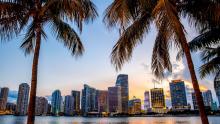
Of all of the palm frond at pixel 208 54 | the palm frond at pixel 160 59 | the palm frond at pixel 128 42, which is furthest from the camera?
the palm frond at pixel 208 54

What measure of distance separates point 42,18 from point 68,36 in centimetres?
98

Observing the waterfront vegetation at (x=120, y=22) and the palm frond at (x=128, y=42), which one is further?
the palm frond at (x=128, y=42)

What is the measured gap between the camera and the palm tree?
17.2 ft

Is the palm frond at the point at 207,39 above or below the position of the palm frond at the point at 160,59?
above

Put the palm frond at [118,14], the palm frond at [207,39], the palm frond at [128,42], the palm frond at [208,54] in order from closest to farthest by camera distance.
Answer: the palm frond at [118,14] < the palm frond at [128,42] < the palm frond at [207,39] < the palm frond at [208,54]

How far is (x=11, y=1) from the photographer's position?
5441 millimetres

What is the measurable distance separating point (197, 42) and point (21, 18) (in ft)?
19.6

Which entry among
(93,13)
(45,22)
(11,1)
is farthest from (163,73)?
(11,1)

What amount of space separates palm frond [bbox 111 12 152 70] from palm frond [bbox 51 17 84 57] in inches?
55.9

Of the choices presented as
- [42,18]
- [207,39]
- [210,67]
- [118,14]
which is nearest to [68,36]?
[42,18]

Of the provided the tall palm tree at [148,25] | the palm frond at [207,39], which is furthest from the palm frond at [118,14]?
the palm frond at [207,39]

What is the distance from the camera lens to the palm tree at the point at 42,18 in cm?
525

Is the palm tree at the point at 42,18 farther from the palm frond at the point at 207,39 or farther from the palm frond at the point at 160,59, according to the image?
the palm frond at the point at 207,39

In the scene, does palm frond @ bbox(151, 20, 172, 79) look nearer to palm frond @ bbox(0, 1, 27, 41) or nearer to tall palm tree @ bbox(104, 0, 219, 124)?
tall palm tree @ bbox(104, 0, 219, 124)
